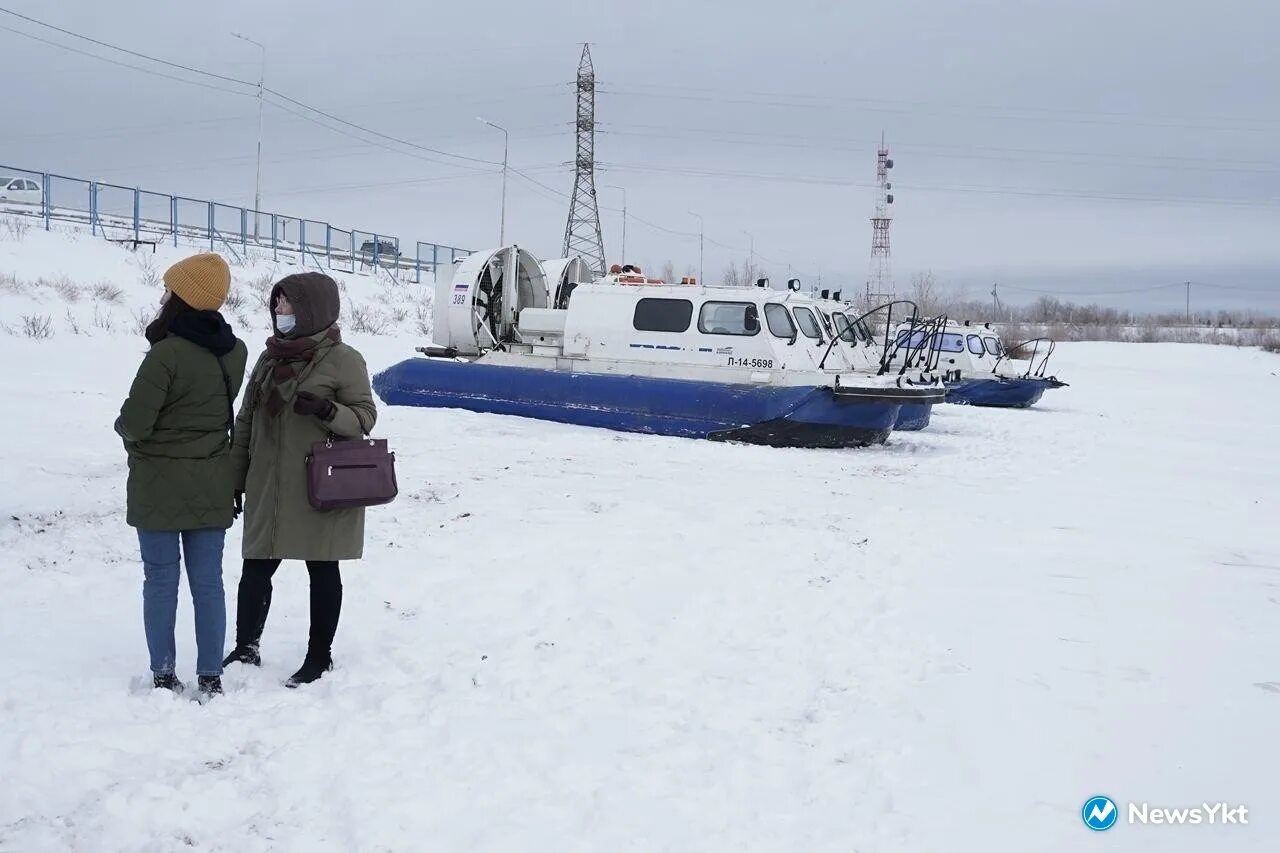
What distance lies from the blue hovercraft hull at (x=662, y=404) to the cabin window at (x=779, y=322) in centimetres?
89

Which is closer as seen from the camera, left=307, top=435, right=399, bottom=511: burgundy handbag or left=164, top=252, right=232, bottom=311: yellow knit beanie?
left=164, top=252, right=232, bottom=311: yellow knit beanie

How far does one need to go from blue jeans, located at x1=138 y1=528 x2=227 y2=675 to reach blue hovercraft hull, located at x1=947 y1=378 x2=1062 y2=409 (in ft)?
55.9

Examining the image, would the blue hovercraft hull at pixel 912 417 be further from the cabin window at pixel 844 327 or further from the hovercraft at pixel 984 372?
the hovercraft at pixel 984 372

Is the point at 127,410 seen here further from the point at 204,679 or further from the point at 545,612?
the point at 545,612

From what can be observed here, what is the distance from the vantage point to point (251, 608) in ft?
13.6

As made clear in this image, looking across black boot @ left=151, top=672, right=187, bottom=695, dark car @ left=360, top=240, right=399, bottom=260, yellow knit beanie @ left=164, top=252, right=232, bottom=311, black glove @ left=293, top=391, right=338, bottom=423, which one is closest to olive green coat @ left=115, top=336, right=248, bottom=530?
yellow knit beanie @ left=164, top=252, right=232, bottom=311

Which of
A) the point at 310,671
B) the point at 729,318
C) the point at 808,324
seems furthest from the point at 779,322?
the point at 310,671

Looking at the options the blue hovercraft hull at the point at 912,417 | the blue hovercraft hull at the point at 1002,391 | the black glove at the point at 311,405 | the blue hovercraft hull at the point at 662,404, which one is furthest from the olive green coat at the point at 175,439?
the blue hovercraft hull at the point at 1002,391

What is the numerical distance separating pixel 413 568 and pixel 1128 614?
3.90 metres

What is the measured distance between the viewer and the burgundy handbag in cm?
386

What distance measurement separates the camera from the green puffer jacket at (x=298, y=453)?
391 cm

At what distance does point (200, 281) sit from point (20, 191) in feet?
91.0

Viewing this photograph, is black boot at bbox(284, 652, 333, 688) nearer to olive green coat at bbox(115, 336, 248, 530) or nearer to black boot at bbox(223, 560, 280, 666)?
black boot at bbox(223, 560, 280, 666)

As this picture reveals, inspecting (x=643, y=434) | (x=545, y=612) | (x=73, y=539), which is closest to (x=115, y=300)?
(x=643, y=434)
